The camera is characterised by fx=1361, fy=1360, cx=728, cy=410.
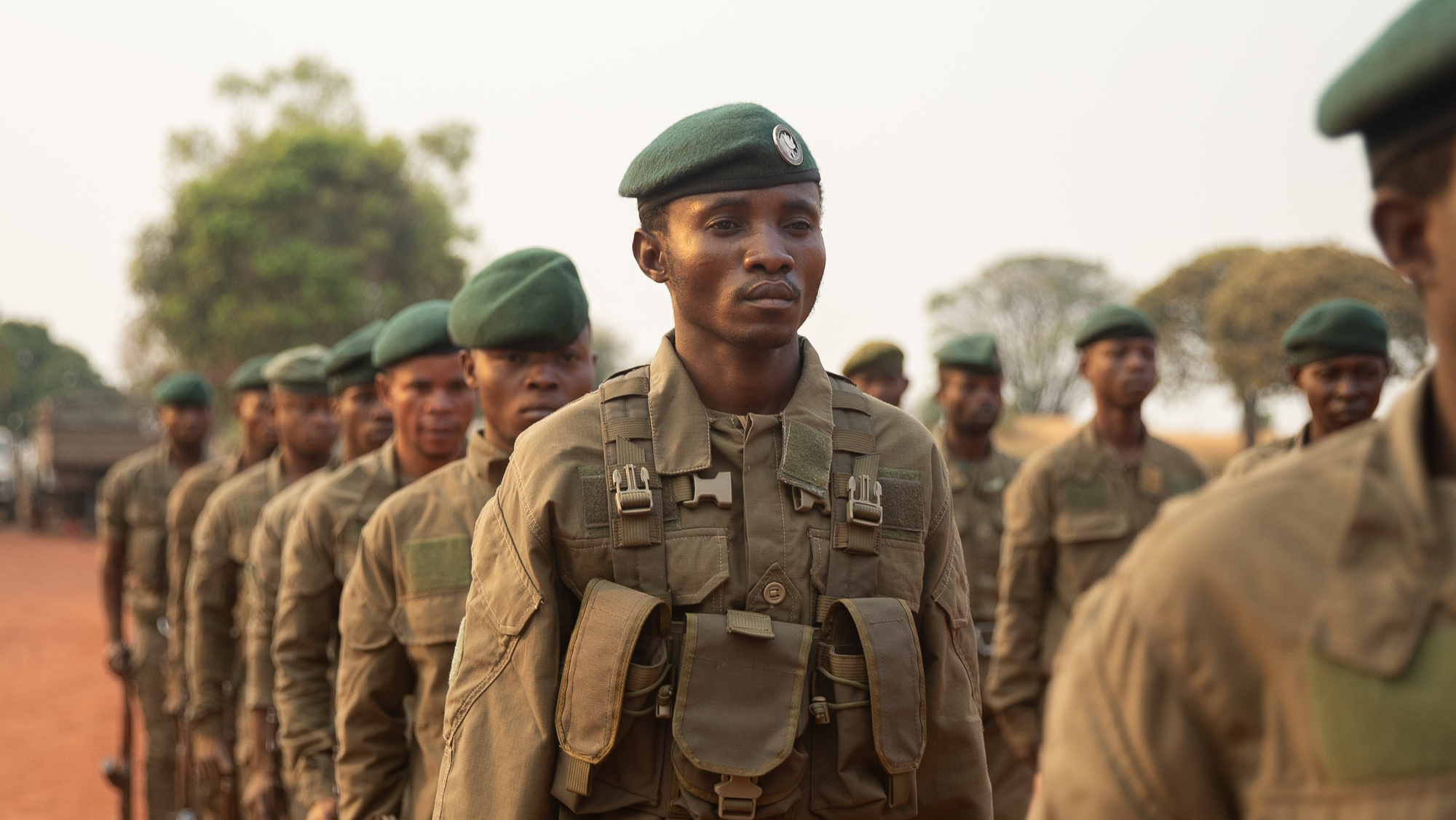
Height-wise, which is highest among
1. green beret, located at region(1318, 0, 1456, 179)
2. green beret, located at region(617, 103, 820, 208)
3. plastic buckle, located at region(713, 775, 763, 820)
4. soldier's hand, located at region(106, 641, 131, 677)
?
green beret, located at region(617, 103, 820, 208)

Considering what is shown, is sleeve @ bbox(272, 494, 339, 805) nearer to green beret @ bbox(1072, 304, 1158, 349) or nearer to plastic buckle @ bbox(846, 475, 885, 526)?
plastic buckle @ bbox(846, 475, 885, 526)

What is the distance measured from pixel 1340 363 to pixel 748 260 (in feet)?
12.2

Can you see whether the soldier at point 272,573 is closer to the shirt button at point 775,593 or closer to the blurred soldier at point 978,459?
the shirt button at point 775,593

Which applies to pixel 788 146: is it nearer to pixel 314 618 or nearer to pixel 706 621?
pixel 706 621

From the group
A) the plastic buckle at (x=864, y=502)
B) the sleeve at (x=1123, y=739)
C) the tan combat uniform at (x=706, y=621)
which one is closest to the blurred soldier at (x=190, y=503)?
the tan combat uniform at (x=706, y=621)

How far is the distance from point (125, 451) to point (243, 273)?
7.44 metres

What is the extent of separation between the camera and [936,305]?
57.0 m

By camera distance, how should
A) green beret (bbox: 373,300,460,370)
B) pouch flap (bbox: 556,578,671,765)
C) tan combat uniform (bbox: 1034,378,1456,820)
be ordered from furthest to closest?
green beret (bbox: 373,300,460,370), pouch flap (bbox: 556,578,671,765), tan combat uniform (bbox: 1034,378,1456,820)

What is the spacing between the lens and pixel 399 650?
4.05 meters

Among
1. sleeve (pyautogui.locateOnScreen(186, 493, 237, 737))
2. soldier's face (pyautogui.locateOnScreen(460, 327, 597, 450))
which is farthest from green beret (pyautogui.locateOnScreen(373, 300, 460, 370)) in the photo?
sleeve (pyautogui.locateOnScreen(186, 493, 237, 737))

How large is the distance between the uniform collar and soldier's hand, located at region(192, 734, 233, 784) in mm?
4481

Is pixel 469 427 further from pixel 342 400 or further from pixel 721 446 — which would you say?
pixel 721 446

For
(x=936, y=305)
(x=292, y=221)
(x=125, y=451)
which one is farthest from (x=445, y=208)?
(x=936, y=305)

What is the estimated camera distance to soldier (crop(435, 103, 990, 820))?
2.65 m
